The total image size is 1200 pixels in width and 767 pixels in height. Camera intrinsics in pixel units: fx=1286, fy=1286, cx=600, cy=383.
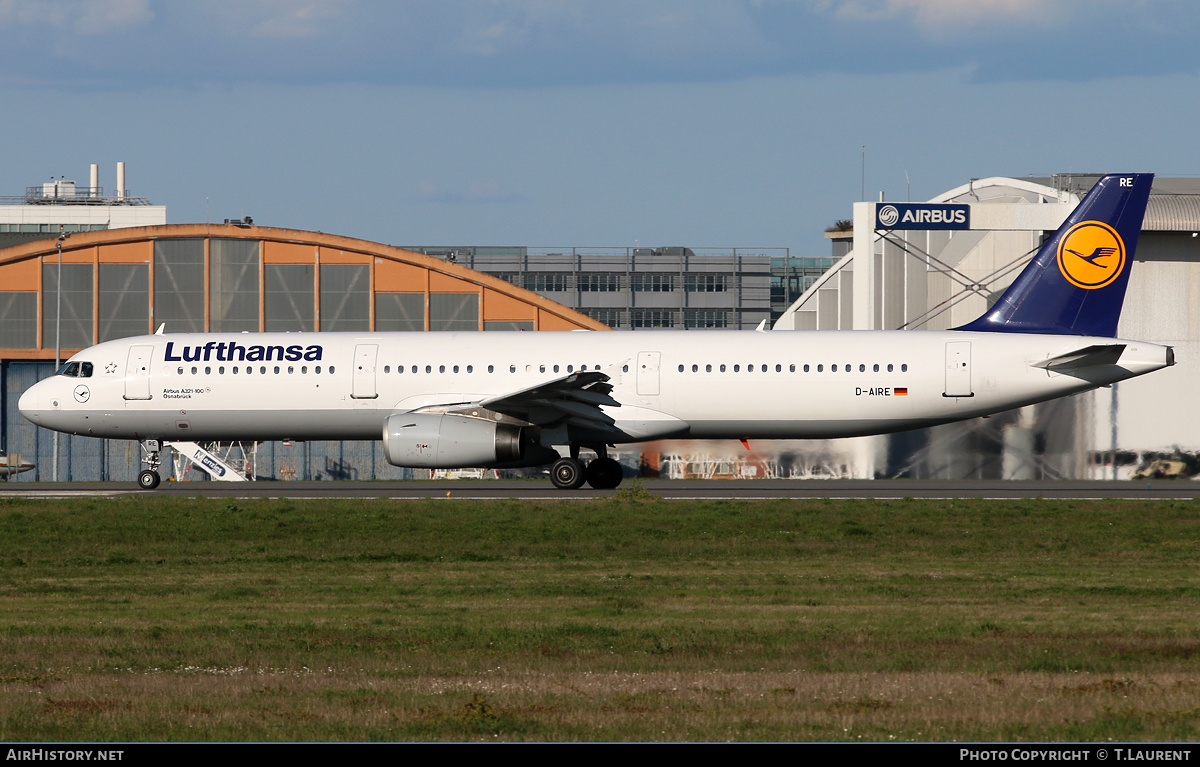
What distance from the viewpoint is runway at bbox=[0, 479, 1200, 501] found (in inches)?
1017

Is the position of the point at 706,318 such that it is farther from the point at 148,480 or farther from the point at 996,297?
the point at 148,480

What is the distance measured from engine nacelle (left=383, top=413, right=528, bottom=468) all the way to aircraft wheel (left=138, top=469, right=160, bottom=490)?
759cm

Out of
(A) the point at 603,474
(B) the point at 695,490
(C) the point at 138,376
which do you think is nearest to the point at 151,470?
(C) the point at 138,376

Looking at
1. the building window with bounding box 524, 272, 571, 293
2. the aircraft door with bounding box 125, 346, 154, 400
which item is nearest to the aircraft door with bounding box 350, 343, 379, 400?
the aircraft door with bounding box 125, 346, 154, 400

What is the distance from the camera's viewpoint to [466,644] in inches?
392

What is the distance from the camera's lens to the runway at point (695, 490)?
25.8 metres

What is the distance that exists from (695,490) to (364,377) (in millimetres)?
7563

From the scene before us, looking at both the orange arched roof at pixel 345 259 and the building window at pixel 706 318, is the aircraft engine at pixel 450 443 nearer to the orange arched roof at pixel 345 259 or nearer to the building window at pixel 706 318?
the orange arched roof at pixel 345 259

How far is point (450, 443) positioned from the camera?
25.2 metres

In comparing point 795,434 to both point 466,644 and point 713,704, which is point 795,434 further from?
point 713,704

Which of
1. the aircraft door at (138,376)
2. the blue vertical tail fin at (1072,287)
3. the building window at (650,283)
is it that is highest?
the building window at (650,283)

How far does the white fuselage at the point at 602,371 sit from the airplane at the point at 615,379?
0.03 metres

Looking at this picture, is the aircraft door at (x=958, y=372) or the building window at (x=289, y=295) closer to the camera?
the aircraft door at (x=958, y=372)

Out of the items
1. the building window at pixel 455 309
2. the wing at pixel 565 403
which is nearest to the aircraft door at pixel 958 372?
the wing at pixel 565 403
